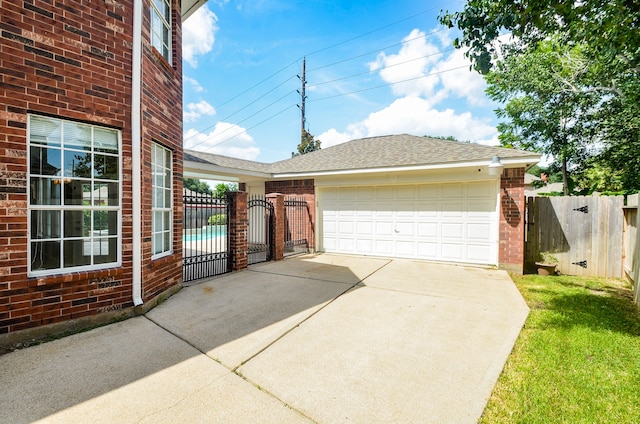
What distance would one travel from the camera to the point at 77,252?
3.95m

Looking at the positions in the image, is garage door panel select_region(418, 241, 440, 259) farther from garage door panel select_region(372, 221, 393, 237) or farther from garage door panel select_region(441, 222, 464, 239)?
garage door panel select_region(372, 221, 393, 237)

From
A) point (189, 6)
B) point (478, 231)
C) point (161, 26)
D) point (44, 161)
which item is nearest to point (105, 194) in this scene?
point (44, 161)

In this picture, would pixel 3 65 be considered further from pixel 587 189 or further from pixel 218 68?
pixel 587 189

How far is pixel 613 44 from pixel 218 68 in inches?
619

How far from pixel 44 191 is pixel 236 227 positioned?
12.9 feet

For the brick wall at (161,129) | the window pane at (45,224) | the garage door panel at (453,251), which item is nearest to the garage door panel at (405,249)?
the garage door panel at (453,251)

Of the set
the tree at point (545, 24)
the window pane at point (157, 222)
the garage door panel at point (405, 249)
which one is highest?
the tree at point (545, 24)

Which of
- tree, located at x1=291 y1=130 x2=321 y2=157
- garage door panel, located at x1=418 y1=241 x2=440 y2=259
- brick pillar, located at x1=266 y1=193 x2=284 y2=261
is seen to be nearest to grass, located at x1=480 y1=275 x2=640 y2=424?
garage door panel, located at x1=418 y1=241 x2=440 y2=259

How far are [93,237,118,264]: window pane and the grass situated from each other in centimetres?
497

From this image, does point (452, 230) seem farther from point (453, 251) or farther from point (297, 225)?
point (297, 225)

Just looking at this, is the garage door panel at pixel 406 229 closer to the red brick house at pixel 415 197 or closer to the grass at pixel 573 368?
the red brick house at pixel 415 197

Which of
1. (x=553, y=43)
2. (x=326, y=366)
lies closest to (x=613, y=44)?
(x=326, y=366)

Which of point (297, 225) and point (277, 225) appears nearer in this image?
A: point (277, 225)

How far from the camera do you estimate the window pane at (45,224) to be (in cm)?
358
